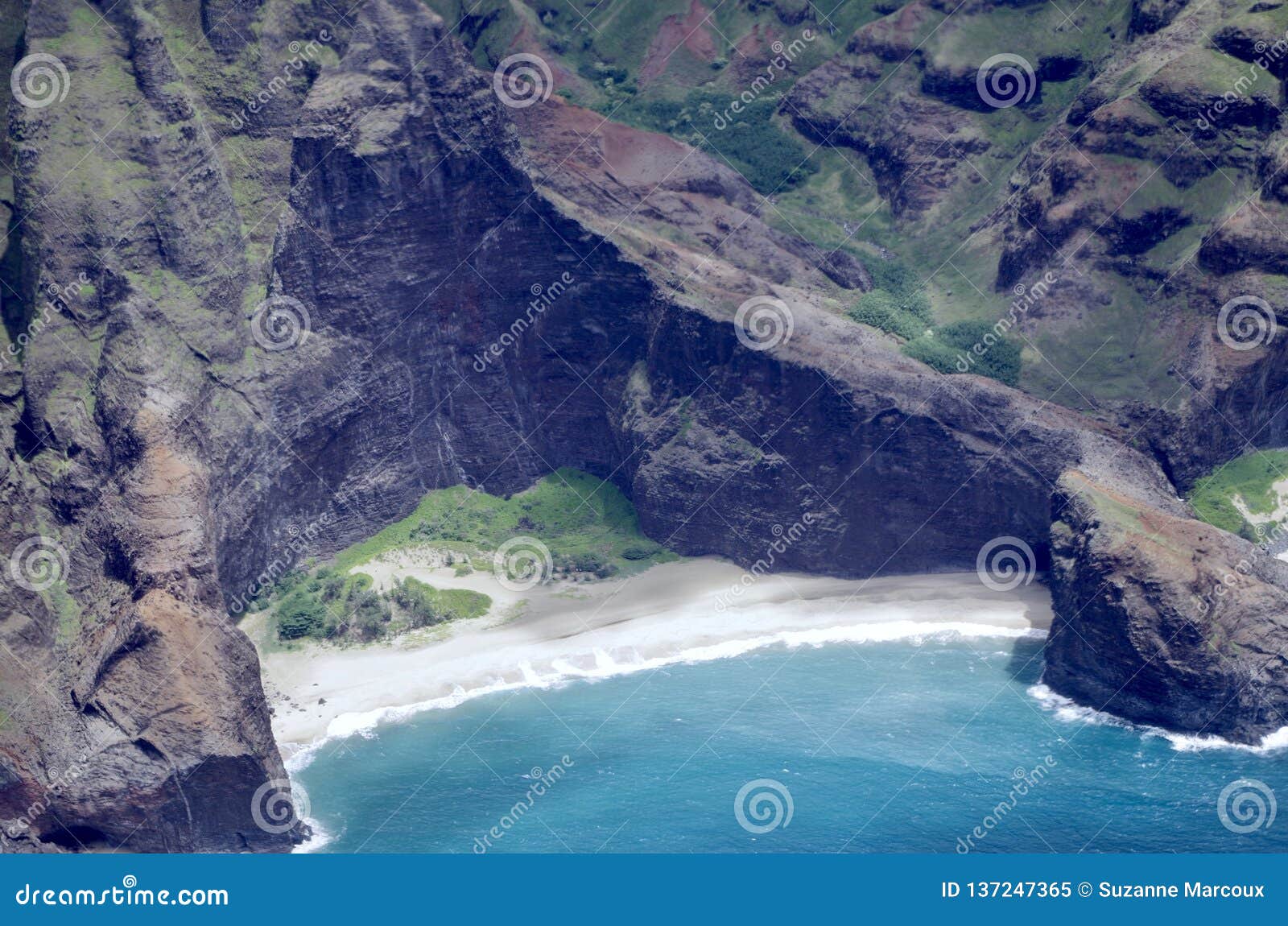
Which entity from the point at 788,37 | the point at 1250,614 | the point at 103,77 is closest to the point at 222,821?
the point at 103,77

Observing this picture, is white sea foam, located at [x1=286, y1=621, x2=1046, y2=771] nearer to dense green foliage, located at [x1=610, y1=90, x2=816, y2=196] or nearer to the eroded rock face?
the eroded rock face

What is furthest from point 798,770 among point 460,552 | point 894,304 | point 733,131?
point 733,131

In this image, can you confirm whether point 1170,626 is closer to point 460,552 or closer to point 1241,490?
point 1241,490

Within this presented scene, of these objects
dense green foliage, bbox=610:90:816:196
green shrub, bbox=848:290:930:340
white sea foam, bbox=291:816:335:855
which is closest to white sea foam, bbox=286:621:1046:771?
white sea foam, bbox=291:816:335:855

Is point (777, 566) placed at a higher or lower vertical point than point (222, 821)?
higher

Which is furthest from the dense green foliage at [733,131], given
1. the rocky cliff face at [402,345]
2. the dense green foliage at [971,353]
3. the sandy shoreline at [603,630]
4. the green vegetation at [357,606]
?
the green vegetation at [357,606]

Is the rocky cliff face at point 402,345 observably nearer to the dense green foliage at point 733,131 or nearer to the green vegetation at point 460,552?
the green vegetation at point 460,552

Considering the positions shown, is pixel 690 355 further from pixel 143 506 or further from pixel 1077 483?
pixel 143 506
